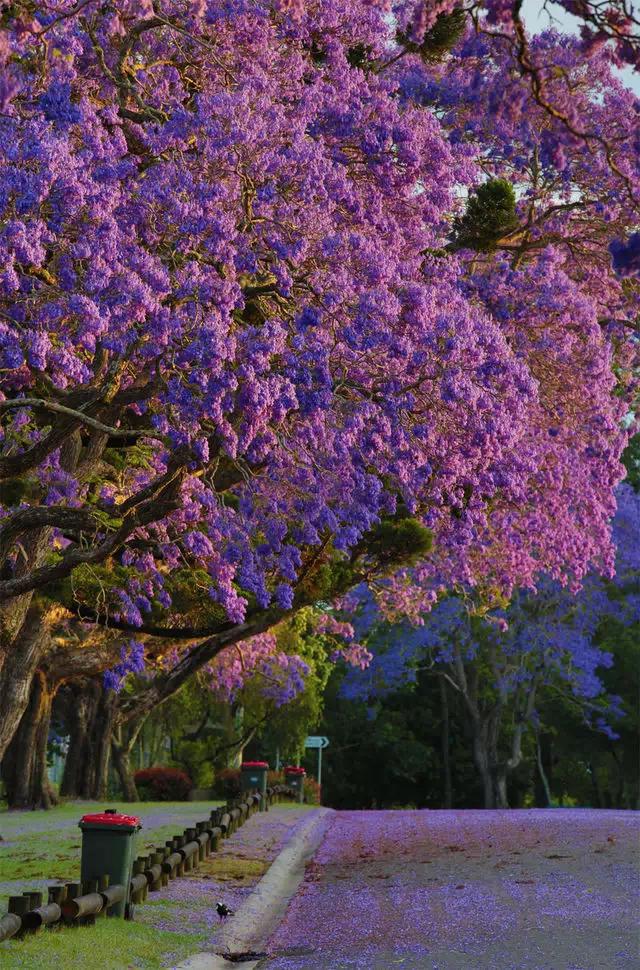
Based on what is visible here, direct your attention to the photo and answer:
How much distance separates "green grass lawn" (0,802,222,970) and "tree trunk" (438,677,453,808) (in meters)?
22.2

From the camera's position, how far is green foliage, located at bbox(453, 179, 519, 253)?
1809cm

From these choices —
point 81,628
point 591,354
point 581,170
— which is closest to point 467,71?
point 581,170

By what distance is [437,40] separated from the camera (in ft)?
61.0

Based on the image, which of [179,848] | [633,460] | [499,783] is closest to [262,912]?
[179,848]

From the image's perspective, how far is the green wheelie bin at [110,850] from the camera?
11109 millimetres

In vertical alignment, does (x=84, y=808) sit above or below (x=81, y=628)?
below

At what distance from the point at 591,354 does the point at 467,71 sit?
4.49 metres

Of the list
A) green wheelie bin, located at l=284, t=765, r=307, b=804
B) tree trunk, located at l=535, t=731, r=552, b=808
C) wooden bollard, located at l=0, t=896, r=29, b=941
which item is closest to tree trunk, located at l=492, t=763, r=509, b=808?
tree trunk, located at l=535, t=731, r=552, b=808

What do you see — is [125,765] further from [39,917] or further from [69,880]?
[39,917]

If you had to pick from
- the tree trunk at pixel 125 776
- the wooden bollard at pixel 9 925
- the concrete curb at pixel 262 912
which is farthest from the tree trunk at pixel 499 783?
the wooden bollard at pixel 9 925

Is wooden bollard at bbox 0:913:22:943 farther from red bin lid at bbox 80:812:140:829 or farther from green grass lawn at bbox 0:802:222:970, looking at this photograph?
red bin lid at bbox 80:812:140:829

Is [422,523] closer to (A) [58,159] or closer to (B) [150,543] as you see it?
(B) [150,543]

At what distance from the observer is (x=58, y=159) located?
38.1 ft

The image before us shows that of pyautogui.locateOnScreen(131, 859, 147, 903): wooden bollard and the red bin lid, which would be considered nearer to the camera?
the red bin lid
